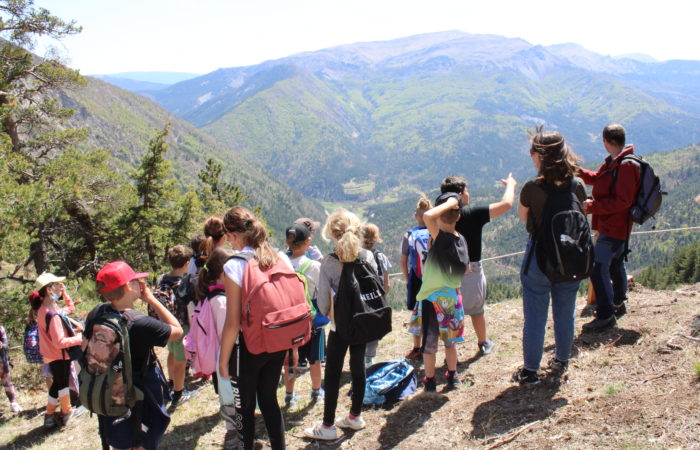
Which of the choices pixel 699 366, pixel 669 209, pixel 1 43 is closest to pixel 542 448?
pixel 699 366

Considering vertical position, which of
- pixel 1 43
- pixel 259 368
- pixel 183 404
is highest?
pixel 1 43

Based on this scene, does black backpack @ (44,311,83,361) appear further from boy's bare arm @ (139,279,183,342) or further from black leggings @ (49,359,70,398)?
boy's bare arm @ (139,279,183,342)

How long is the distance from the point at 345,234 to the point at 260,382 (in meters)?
1.39

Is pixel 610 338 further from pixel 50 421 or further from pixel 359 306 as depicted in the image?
pixel 50 421

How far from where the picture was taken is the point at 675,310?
5.94 m

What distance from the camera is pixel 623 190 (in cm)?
480

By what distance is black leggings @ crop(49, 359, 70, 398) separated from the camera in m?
5.47

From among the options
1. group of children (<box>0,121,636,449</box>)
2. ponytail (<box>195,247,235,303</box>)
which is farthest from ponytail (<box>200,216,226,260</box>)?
ponytail (<box>195,247,235,303</box>)

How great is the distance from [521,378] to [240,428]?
2694 millimetres

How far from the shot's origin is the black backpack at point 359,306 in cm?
396

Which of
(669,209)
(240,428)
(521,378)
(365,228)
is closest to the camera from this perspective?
(240,428)

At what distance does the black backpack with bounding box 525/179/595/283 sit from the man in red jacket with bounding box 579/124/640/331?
88 centimetres

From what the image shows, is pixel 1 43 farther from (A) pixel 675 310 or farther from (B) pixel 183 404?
(A) pixel 675 310

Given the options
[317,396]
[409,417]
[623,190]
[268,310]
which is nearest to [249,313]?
[268,310]
